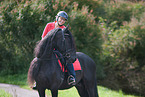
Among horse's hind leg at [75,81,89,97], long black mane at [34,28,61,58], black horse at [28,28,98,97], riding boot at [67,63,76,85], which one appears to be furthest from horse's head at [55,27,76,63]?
horse's hind leg at [75,81,89,97]

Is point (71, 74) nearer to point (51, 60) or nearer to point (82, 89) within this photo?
point (51, 60)

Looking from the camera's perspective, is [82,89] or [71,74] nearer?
[71,74]

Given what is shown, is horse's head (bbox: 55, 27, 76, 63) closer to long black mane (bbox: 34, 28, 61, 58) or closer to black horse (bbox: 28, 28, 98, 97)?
black horse (bbox: 28, 28, 98, 97)

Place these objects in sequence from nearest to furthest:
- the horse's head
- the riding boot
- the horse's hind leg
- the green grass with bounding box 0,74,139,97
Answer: the horse's head, the riding boot, the horse's hind leg, the green grass with bounding box 0,74,139,97

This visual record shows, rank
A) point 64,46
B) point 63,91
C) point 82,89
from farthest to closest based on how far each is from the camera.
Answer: point 63,91 < point 82,89 < point 64,46

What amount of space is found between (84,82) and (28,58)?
6.78 metres

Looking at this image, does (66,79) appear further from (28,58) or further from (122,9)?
(122,9)

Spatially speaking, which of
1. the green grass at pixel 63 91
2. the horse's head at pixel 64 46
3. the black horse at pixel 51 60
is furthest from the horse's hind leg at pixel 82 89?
the green grass at pixel 63 91

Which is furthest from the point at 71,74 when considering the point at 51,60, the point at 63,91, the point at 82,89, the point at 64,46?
the point at 63,91

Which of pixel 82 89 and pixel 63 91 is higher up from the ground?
pixel 82 89

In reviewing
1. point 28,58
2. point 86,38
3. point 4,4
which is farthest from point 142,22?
point 4,4

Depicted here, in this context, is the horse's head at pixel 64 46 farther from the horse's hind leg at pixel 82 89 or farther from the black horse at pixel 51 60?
the horse's hind leg at pixel 82 89

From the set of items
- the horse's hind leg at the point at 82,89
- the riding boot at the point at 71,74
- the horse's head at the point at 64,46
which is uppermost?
the horse's head at the point at 64,46

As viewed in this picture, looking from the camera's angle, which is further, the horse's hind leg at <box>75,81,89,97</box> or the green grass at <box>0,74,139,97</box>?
the green grass at <box>0,74,139,97</box>
